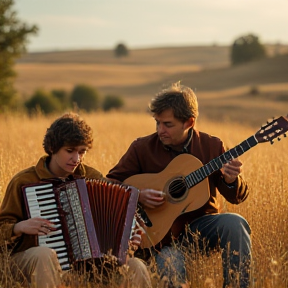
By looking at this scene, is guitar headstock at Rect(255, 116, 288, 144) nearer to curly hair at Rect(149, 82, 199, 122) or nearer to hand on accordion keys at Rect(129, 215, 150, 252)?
curly hair at Rect(149, 82, 199, 122)

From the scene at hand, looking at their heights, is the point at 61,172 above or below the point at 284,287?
above

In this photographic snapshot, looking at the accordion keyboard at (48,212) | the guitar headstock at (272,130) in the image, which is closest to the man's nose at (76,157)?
the accordion keyboard at (48,212)

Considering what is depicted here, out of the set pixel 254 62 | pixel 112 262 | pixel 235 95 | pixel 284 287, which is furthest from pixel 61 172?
pixel 254 62

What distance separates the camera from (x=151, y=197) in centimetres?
489

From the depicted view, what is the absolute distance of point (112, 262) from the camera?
4285 millimetres

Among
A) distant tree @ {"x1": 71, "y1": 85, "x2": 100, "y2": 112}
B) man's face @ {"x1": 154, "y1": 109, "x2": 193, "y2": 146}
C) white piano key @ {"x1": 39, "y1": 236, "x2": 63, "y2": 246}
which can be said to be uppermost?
man's face @ {"x1": 154, "y1": 109, "x2": 193, "y2": 146}

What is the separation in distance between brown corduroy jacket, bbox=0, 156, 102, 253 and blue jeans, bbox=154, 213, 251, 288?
884mm

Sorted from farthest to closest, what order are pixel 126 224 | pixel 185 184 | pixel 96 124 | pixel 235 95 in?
pixel 235 95
pixel 96 124
pixel 185 184
pixel 126 224

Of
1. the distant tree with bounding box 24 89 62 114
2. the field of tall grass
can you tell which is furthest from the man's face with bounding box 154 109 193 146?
the distant tree with bounding box 24 89 62 114

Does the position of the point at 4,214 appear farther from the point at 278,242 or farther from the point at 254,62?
the point at 254,62

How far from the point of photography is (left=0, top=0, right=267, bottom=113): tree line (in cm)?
1898

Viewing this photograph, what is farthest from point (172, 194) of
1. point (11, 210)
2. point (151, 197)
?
point (11, 210)

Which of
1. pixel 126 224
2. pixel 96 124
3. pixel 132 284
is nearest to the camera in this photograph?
pixel 132 284

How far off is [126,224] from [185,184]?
0.71 meters
